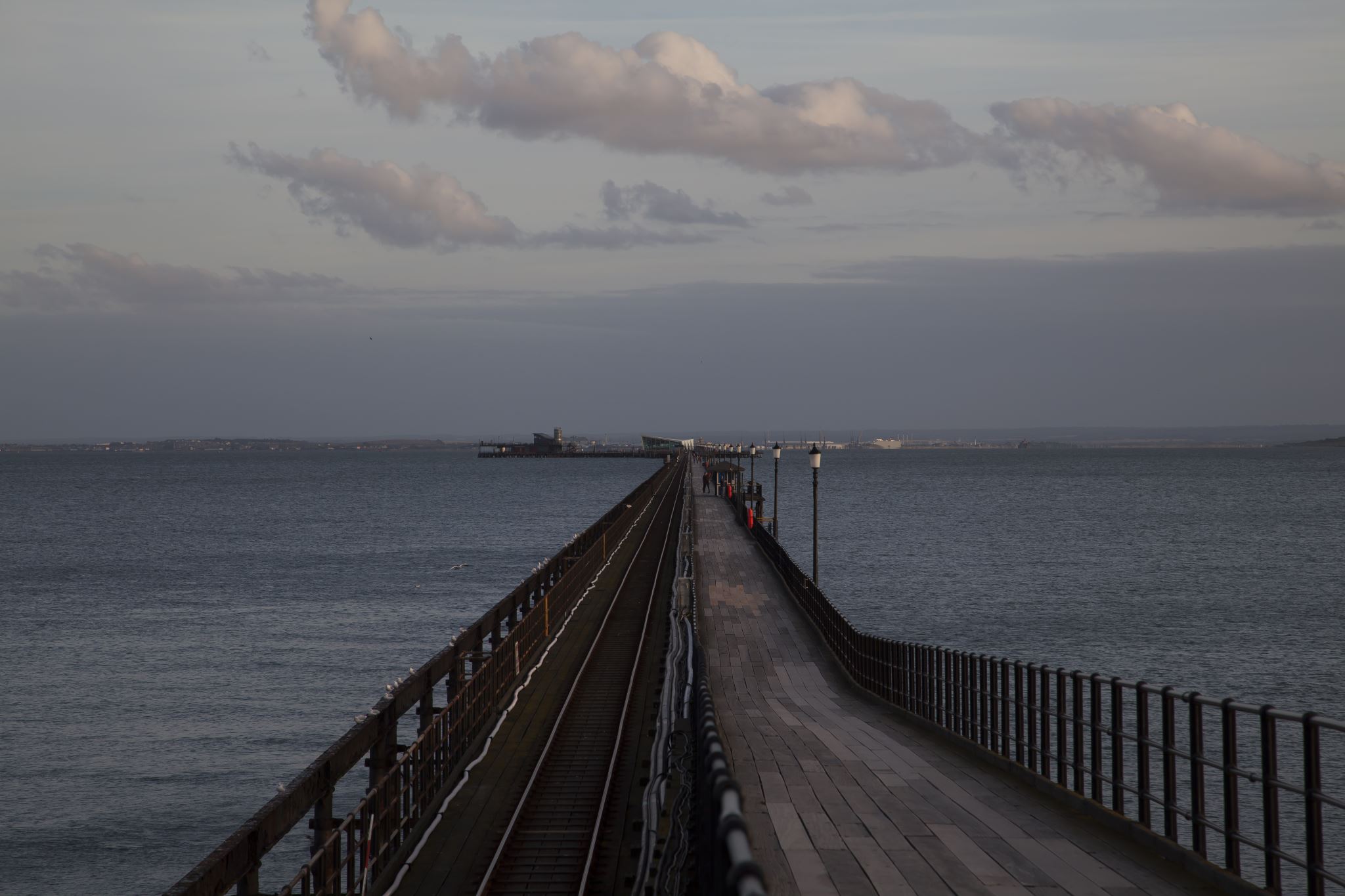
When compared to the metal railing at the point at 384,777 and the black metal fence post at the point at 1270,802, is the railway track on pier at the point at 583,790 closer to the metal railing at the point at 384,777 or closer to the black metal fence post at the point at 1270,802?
the metal railing at the point at 384,777

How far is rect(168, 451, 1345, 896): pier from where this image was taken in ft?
24.8

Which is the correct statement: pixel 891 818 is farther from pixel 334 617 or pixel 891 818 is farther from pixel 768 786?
pixel 334 617

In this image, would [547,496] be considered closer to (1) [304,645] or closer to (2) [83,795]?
(1) [304,645]

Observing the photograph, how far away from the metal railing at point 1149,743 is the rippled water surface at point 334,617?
27.7 ft

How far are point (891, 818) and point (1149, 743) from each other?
1.98 meters

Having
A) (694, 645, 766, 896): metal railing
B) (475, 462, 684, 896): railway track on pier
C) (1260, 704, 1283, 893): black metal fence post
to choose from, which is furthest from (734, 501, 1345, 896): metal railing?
(475, 462, 684, 896): railway track on pier

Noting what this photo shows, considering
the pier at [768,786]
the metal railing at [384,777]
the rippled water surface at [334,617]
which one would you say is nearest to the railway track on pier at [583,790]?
the pier at [768,786]

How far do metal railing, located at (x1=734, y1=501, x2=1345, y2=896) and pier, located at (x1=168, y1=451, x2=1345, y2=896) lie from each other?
5cm

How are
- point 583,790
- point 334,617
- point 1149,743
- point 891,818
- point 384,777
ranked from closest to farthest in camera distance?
point 1149,743
point 891,818
point 384,777
point 583,790
point 334,617

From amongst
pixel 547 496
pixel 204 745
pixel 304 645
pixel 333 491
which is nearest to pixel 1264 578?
pixel 304 645

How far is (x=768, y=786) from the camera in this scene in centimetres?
1073

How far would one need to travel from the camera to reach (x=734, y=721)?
48.2 ft

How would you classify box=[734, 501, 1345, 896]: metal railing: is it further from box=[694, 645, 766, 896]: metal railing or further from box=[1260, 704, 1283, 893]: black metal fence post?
box=[694, 645, 766, 896]: metal railing

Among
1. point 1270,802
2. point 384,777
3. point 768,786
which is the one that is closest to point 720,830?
point 1270,802
